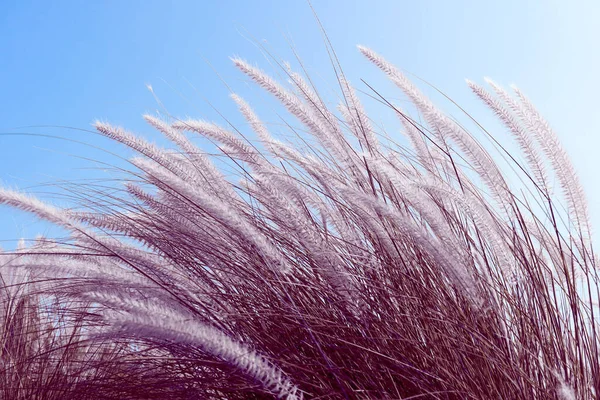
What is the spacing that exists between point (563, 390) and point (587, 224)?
80 centimetres

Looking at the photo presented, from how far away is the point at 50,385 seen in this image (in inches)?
76.1

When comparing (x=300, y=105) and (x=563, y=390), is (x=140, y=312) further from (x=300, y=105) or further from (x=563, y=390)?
(x=300, y=105)

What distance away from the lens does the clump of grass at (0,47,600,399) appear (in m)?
Result: 1.32

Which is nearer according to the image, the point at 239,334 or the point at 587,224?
the point at 239,334

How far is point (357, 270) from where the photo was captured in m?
1.67

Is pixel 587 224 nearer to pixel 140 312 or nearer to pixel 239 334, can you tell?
pixel 239 334

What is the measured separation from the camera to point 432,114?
159 centimetres

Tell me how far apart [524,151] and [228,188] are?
0.74 m

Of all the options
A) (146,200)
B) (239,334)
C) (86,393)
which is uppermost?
(146,200)

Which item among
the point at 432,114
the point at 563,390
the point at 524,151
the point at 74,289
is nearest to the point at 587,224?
the point at 524,151

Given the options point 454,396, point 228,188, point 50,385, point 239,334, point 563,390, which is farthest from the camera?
point 50,385

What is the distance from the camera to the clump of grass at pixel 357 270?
51.9 inches

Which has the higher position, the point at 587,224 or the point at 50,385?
the point at 587,224

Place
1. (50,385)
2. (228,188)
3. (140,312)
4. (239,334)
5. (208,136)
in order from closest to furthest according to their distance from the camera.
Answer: (140,312) → (239,334) → (228,188) → (208,136) → (50,385)
